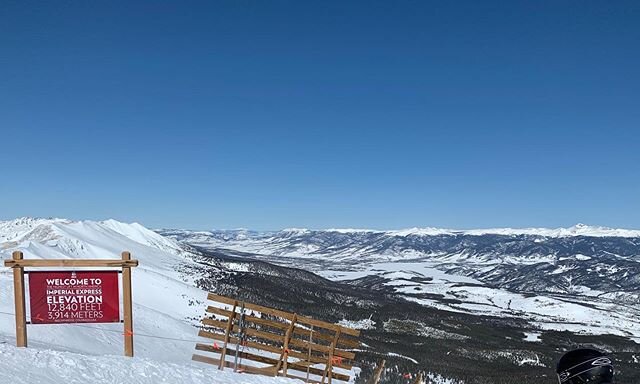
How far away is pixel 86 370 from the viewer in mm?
11453

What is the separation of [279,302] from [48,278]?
126319 millimetres

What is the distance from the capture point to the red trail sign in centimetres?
1254

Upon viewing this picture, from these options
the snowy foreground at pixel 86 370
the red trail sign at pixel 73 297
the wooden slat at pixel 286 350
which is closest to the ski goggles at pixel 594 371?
the snowy foreground at pixel 86 370

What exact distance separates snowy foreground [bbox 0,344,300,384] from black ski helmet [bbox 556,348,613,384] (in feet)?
31.5

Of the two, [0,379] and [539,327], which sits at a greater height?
[0,379]

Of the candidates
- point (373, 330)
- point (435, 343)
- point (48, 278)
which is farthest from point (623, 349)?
point (48, 278)

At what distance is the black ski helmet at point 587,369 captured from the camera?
4641 mm

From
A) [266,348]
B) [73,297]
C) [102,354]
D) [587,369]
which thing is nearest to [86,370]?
[73,297]

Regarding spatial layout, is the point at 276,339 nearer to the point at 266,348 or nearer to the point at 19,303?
the point at 266,348

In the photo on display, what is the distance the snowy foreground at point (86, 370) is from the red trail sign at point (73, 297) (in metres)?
0.91

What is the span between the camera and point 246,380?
13.8 m

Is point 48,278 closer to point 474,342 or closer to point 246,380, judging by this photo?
point 246,380

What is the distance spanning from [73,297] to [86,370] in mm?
2086

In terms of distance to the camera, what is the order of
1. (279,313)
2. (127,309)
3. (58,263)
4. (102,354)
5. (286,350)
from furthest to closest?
(279,313) → (286,350) → (102,354) → (127,309) → (58,263)
